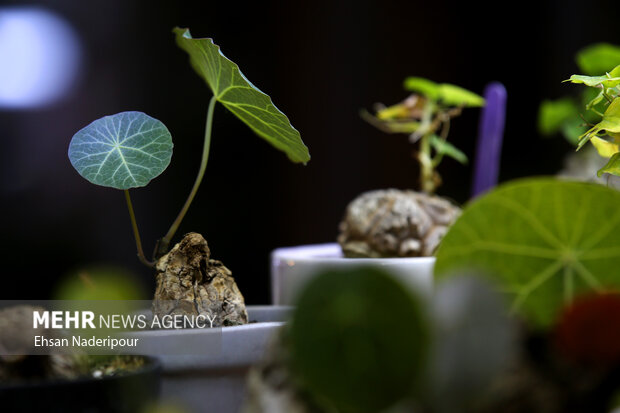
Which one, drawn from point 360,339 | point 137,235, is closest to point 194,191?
point 137,235

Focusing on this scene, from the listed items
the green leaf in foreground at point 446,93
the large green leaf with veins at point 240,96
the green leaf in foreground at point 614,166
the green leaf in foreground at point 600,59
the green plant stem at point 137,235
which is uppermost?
the green leaf in foreground at point 600,59

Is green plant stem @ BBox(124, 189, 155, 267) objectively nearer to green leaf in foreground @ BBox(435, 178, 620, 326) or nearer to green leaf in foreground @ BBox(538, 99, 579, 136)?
green leaf in foreground @ BBox(435, 178, 620, 326)

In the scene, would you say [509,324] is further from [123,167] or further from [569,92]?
[569,92]

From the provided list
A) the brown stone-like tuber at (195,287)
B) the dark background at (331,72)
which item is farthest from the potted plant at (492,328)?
the dark background at (331,72)

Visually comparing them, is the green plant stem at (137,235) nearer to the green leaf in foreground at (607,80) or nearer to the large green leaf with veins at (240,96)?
the large green leaf with veins at (240,96)

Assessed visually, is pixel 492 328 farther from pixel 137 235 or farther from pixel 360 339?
pixel 137 235

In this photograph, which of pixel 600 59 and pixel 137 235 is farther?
pixel 600 59

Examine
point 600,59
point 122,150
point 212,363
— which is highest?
point 600,59

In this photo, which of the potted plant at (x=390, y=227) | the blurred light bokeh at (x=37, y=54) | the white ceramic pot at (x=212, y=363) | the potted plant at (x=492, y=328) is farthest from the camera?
the blurred light bokeh at (x=37, y=54)
